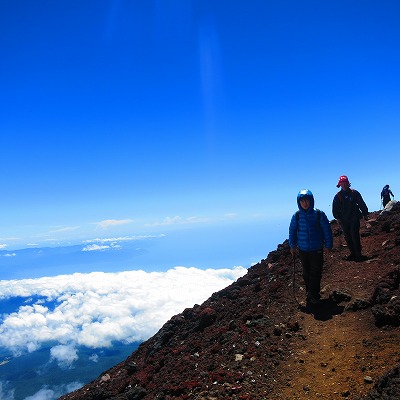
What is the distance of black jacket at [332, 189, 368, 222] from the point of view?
42.0ft

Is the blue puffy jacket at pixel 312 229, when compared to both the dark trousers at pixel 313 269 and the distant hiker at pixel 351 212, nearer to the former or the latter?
the dark trousers at pixel 313 269

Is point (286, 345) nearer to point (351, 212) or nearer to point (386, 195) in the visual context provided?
point (351, 212)

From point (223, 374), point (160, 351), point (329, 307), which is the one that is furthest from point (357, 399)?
point (160, 351)

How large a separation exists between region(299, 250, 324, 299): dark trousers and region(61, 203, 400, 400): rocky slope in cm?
48

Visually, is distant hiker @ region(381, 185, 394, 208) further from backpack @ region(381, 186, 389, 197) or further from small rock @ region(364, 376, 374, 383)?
small rock @ region(364, 376, 374, 383)

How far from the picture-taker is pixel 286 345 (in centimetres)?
770

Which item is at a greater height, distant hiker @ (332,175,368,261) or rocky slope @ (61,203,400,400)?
distant hiker @ (332,175,368,261)

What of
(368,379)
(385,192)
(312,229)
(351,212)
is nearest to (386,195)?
(385,192)

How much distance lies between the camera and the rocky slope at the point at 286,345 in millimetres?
6000

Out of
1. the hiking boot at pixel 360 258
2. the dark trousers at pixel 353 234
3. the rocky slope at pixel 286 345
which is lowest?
the rocky slope at pixel 286 345

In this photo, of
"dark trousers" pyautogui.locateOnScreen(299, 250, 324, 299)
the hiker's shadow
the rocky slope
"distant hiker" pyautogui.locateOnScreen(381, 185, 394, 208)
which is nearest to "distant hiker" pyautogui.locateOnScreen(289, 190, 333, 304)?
"dark trousers" pyautogui.locateOnScreen(299, 250, 324, 299)

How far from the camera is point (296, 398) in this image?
5.71 meters

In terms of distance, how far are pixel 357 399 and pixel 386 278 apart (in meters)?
5.20

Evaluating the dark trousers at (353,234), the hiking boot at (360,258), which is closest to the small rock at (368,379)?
the hiking boot at (360,258)
